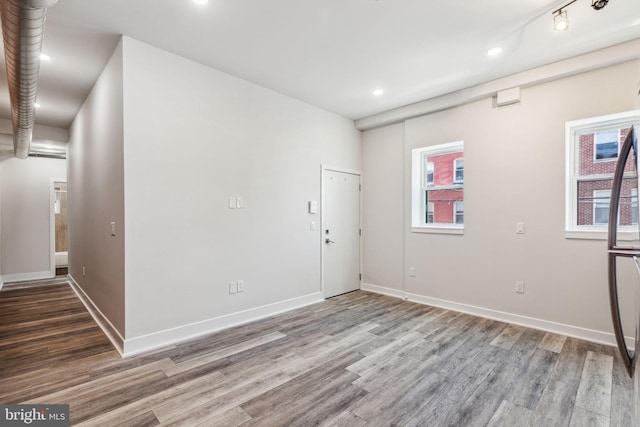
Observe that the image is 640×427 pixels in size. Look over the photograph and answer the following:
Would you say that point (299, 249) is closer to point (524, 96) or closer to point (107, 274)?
point (107, 274)

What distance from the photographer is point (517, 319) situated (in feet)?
11.5

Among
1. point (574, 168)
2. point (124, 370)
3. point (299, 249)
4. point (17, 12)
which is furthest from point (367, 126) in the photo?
point (124, 370)

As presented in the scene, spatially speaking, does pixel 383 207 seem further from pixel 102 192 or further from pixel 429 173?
pixel 102 192

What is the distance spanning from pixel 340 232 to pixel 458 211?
181 centimetres

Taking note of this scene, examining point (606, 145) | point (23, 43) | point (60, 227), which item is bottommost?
point (60, 227)

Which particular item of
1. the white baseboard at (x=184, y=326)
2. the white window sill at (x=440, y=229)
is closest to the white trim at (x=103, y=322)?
the white baseboard at (x=184, y=326)

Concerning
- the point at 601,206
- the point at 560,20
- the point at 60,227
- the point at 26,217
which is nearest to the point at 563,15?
the point at 560,20

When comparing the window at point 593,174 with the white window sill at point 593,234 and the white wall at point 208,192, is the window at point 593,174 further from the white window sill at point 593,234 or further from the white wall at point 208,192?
the white wall at point 208,192

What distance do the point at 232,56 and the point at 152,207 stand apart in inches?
68.7

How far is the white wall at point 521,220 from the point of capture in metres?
3.05

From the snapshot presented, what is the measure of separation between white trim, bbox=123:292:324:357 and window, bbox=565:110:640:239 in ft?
11.2

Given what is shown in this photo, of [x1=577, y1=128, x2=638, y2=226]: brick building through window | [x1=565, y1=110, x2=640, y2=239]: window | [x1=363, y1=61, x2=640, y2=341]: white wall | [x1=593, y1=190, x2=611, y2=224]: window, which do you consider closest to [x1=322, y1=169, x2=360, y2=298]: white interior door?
[x1=363, y1=61, x2=640, y2=341]: white wall

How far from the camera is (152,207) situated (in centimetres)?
284

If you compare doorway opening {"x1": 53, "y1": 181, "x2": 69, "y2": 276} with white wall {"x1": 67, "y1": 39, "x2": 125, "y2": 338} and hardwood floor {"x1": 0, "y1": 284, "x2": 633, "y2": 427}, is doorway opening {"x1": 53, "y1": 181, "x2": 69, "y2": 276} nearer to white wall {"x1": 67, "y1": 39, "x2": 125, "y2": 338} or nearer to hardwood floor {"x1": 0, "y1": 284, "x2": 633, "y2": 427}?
white wall {"x1": 67, "y1": 39, "x2": 125, "y2": 338}
